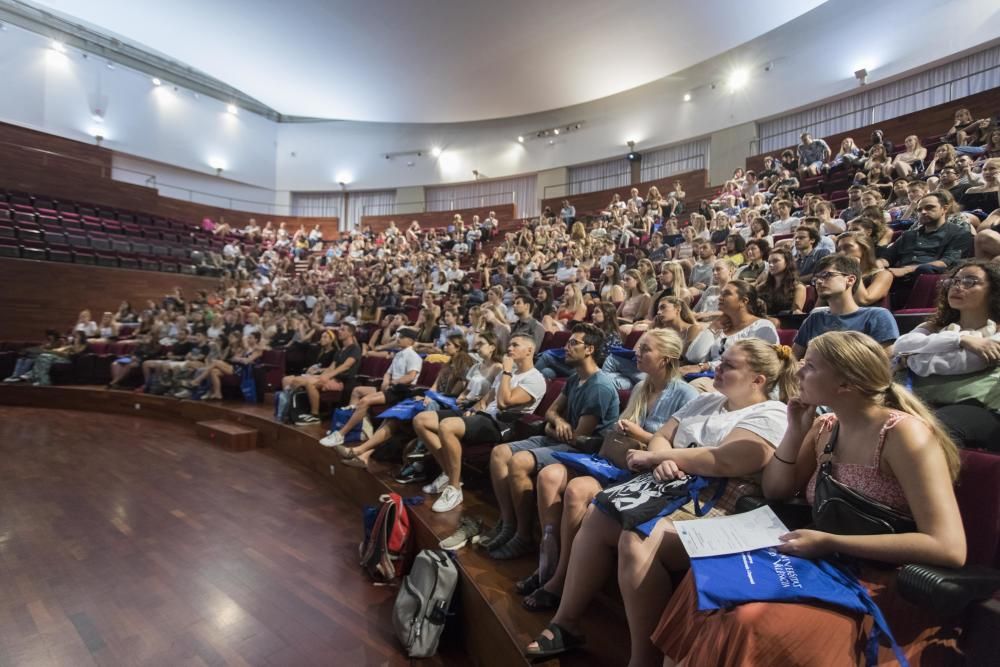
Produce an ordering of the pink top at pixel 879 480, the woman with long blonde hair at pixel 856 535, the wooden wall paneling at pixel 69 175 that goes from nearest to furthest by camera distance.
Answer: the woman with long blonde hair at pixel 856 535 < the pink top at pixel 879 480 < the wooden wall paneling at pixel 69 175

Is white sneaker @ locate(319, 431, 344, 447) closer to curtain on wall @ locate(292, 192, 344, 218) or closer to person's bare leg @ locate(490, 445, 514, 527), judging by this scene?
person's bare leg @ locate(490, 445, 514, 527)

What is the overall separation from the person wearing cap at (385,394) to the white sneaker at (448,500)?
1155 mm

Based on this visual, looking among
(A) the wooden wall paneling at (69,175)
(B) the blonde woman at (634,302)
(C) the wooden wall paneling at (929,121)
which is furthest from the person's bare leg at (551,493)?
(A) the wooden wall paneling at (69,175)

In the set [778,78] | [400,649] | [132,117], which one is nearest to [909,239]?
[400,649]

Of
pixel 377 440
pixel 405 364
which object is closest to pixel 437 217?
pixel 405 364

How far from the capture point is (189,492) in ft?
9.59

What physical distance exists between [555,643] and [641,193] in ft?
34.4

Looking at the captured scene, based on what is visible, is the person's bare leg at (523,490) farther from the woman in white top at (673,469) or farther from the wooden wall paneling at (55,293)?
the wooden wall paneling at (55,293)

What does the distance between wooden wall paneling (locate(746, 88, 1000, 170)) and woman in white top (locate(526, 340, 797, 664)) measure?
701cm

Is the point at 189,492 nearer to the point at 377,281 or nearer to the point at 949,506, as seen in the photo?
the point at 949,506

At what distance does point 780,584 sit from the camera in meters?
0.85

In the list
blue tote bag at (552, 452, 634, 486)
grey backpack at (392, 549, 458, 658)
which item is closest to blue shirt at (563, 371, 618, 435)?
blue tote bag at (552, 452, 634, 486)

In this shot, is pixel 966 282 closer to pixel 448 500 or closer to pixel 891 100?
pixel 448 500

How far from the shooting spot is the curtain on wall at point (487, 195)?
13.6 m
